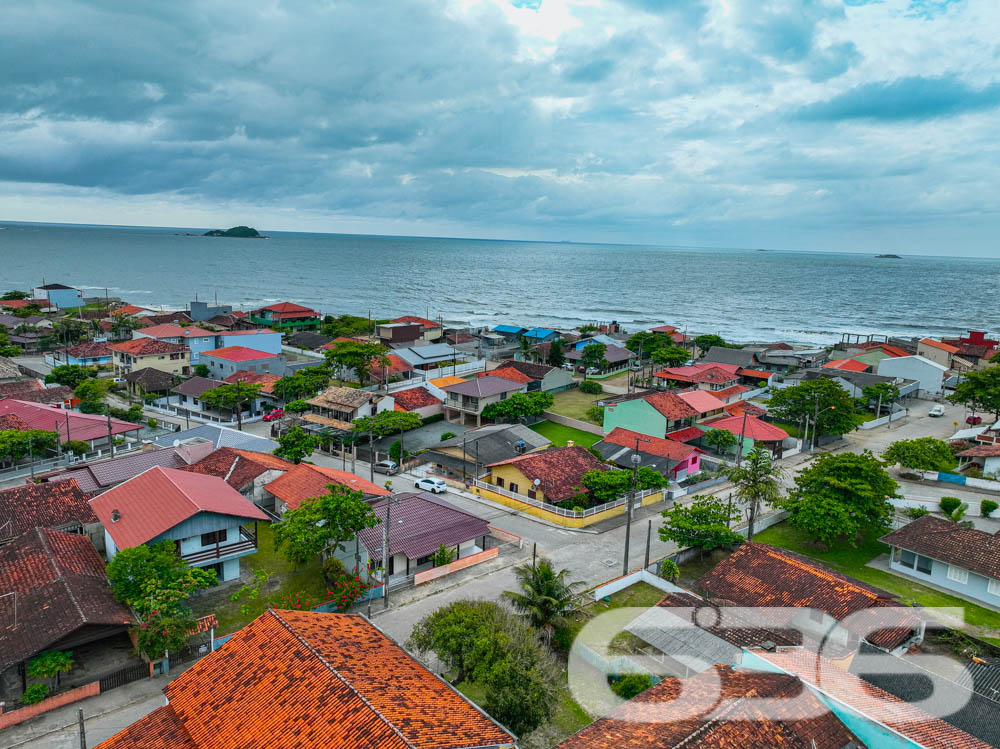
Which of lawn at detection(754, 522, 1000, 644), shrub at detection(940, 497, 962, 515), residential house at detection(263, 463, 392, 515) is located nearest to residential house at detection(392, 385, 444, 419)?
residential house at detection(263, 463, 392, 515)

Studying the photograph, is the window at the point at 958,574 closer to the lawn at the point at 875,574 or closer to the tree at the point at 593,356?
the lawn at the point at 875,574

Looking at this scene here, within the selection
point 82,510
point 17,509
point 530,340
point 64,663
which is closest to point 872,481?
point 64,663

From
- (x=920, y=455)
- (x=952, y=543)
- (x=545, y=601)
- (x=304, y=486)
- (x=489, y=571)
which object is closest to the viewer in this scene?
(x=545, y=601)

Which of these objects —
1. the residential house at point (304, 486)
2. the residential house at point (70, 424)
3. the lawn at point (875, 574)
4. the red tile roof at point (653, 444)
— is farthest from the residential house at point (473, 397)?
the lawn at point (875, 574)

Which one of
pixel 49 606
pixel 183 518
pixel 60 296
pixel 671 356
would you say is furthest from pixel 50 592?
pixel 60 296

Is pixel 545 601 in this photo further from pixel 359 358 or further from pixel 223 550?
pixel 359 358

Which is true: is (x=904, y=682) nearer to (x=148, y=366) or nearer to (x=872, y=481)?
(x=872, y=481)

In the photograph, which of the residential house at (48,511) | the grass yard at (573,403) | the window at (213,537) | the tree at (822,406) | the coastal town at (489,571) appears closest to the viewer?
the coastal town at (489,571)
